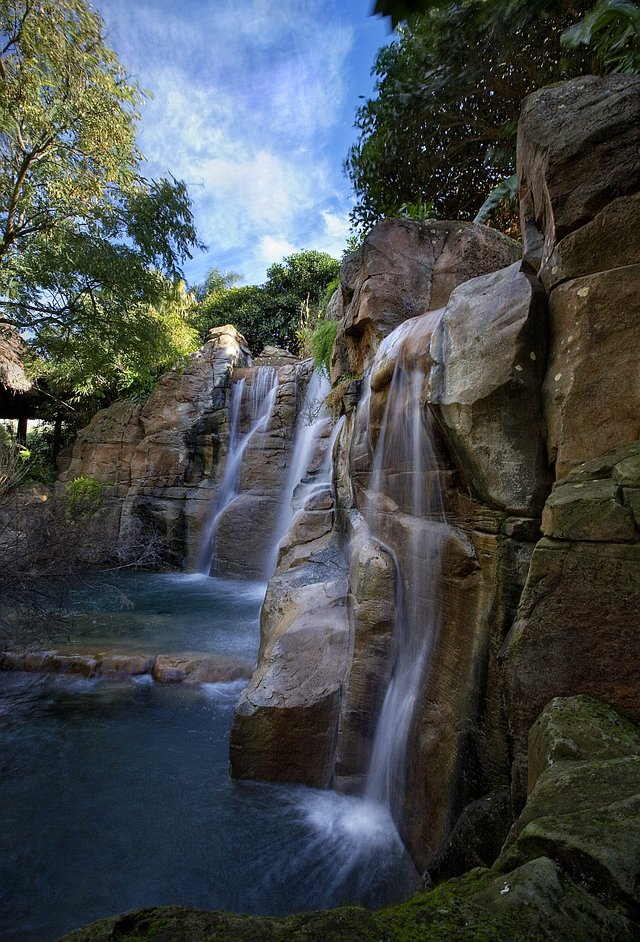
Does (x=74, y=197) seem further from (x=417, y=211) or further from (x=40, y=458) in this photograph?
(x=40, y=458)

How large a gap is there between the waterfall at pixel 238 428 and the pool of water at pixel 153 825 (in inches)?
266

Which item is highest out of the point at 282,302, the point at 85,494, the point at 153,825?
the point at 282,302

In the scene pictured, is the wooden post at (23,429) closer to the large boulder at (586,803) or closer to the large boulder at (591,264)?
the large boulder at (591,264)

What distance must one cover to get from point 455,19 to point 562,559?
986 centimetres

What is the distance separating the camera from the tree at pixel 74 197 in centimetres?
815

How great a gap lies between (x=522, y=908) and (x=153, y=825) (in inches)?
138

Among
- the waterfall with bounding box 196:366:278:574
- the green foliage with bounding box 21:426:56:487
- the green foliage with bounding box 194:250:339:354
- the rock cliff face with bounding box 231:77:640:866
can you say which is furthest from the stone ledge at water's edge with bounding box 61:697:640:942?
the green foliage with bounding box 194:250:339:354

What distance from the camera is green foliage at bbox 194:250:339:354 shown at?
19.8m

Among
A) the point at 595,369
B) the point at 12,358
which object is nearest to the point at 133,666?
the point at 595,369

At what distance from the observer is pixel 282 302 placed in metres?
19.9

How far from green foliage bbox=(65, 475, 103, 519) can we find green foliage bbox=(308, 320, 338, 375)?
774cm

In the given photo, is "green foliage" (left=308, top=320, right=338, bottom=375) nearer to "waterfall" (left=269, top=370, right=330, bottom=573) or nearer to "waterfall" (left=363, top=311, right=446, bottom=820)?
"waterfall" (left=269, top=370, right=330, bottom=573)

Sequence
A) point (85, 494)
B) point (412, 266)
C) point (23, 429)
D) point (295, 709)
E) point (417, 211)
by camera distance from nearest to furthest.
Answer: point (295, 709), point (412, 266), point (417, 211), point (85, 494), point (23, 429)

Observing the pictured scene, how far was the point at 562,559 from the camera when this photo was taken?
244 cm
